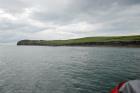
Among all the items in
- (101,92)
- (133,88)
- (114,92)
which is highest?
(133,88)

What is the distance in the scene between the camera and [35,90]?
51.9 ft

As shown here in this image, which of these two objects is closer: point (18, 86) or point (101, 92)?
point (101, 92)

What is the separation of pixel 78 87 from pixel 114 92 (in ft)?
27.4

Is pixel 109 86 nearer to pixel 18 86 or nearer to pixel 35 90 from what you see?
pixel 35 90

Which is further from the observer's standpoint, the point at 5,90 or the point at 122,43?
the point at 122,43

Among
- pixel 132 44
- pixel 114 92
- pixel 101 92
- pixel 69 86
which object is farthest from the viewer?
pixel 132 44

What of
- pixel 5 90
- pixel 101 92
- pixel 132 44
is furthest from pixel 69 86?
pixel 132 44

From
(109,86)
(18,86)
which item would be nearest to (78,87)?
(109,86)

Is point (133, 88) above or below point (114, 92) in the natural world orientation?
above

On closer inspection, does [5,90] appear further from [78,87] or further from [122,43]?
[122,43]

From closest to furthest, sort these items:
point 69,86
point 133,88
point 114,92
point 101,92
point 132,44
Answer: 1. point 133,88
2. point 114,92
3. point 101,92
4. point 69,86
5. point 132,44

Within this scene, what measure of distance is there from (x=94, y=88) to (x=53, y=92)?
4.78 m

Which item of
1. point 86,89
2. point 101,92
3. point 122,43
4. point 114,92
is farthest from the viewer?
point 122,43

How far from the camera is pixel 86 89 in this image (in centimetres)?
1592
